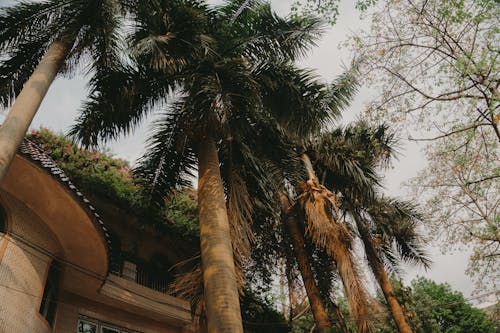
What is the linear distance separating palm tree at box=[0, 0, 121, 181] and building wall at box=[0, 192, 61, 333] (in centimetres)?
258

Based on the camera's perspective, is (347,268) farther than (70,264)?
Yes

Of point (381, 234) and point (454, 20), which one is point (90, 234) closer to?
point (454, 20)

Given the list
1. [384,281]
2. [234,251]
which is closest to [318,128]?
[234,251]

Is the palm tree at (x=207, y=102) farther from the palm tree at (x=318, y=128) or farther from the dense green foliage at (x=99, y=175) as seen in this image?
the dense green foliage at (x=99, y=175)

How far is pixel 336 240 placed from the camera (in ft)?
33.1

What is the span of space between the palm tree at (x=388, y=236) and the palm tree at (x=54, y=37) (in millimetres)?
9625

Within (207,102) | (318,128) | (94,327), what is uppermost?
(318,128)

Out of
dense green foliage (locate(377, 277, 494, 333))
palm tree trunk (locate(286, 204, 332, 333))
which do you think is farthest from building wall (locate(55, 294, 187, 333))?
dense green foliage (locate(377, 277, 494, 333))

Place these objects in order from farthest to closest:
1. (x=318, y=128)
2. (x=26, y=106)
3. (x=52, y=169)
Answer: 1. (x=318, y=128)
2. (x=52, y=169)
3. (x=26, y=106)

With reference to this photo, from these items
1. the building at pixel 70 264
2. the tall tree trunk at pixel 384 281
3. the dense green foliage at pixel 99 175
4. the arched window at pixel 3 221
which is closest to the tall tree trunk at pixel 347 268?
the dense green foliage at pixel 99 175

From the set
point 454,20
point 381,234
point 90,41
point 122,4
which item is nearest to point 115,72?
point 90,41

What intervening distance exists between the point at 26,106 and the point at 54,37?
119 inches

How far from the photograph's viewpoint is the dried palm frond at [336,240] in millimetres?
9164

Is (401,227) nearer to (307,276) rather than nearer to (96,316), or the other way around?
(307,276)
